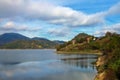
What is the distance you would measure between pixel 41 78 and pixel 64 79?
322 inches

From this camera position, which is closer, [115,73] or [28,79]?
[115,73]

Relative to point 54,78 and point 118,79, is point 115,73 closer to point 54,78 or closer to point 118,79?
point 118,79

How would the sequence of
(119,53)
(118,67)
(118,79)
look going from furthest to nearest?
1. (119,53)
2. (118,67)
3. (118,79)

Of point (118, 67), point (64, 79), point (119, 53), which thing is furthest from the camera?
point (64, 79)

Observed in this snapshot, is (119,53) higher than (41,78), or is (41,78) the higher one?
(119,53)

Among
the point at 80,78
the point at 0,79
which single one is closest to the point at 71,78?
the point at 80,78

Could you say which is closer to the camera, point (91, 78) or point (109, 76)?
point (109, 76)

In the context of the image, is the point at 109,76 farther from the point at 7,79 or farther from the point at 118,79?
the point at 7,79

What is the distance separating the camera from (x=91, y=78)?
82875 mm

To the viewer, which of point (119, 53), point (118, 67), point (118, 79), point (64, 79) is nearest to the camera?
point (118, 79)

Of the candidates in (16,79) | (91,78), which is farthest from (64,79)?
(16,79)

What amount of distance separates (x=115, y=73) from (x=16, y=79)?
38.8 m

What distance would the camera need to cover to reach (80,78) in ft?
277

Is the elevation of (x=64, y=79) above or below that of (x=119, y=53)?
below
